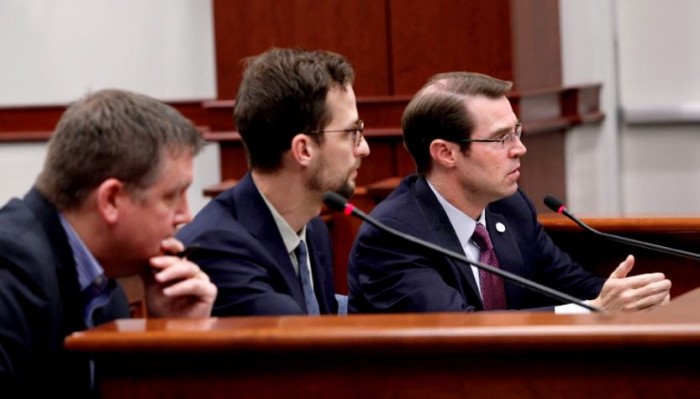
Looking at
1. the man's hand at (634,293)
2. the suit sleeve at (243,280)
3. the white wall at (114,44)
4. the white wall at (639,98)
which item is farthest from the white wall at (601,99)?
the suit sleeve at (243,280)

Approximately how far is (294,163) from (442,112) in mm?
462

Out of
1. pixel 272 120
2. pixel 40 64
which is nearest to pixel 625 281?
pixel 272 120

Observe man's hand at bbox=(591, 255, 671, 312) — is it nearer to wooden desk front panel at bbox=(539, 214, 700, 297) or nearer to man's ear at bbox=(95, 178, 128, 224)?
wooden desk front panel at bbox=(539, 214, 700, 297)

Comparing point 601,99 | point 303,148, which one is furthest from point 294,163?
point 601,99

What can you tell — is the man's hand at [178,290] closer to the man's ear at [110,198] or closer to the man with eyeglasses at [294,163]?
A: the man's ear at [110,198]

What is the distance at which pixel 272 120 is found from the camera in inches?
89.7

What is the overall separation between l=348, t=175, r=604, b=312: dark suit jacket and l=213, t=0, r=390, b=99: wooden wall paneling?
1445 mm

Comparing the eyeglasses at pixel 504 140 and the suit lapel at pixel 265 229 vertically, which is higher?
the eyeglasses at pixel 504 140

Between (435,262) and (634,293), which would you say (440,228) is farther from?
(634,293)

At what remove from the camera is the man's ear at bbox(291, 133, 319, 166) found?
226cm

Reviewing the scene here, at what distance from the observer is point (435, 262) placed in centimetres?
238

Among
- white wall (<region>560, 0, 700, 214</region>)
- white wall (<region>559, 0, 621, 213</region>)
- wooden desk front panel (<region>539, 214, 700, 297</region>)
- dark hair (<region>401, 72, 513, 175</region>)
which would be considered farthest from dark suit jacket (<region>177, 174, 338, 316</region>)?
white wall (<region>560, 0, 700, 214</region>)

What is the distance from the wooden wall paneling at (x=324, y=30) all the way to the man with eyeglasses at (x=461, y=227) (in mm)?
1401

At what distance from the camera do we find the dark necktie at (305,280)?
2211 millimetres
